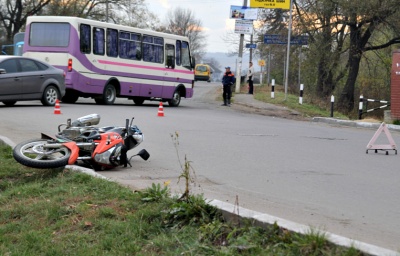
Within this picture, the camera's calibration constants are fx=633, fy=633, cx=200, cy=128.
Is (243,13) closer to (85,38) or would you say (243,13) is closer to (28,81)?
(85,38)

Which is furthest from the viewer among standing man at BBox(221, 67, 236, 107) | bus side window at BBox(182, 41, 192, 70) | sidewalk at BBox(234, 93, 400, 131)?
bus side window at BBox(182, 41, 192, 70)

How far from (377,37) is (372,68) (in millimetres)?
3281

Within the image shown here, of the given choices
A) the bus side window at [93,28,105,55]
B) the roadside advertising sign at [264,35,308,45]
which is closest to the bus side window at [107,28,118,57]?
the bus side window at [93,28,105,55]

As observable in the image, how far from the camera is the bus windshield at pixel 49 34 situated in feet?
75.8

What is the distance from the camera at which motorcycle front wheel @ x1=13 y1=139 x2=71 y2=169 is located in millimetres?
7922

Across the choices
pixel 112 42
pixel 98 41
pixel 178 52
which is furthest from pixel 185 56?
pixel 98 41

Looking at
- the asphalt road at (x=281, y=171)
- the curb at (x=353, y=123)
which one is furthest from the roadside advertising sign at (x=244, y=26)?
the asphalt road at (x=281, y=171)

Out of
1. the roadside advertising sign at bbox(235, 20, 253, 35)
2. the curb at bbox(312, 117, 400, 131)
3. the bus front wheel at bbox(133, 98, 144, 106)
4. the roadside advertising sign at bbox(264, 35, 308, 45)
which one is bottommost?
the curb at bbox(312, 117, 400, 131)

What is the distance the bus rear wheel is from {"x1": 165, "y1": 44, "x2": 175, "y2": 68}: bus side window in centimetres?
329

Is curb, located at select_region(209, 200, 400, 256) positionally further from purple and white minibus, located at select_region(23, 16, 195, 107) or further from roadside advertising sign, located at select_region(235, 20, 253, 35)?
roadside advertising sign, located at select_region(235, 20, 253, 35)

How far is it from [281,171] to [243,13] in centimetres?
2747

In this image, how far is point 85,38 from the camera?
23.4m

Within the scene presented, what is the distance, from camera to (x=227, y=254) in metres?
4.80

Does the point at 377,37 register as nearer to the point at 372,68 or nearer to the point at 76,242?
the point at 372,68
